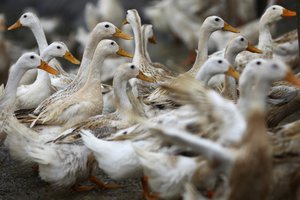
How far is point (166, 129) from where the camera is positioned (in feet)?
16.2

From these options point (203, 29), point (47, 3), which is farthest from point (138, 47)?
point (47, 3)

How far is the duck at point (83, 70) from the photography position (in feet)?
23.4

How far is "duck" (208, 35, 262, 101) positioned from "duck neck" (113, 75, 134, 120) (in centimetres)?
93

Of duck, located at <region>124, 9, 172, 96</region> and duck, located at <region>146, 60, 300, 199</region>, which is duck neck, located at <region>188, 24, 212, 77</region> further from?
duck, located at <region>146, 60, 300, 199</region>

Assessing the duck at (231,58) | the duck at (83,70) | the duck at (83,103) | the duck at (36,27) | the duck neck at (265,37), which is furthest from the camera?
the duck neck at (265,37)

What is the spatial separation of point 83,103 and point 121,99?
1.59ft

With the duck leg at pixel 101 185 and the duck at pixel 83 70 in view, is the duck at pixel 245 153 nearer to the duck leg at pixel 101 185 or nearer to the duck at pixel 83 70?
the duck leg at pixel 101 185

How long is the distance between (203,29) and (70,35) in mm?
7522

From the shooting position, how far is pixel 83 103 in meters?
6.93

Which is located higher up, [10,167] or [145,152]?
[145,152]

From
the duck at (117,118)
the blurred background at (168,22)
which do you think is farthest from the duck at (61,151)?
the blurred background at (168,22)

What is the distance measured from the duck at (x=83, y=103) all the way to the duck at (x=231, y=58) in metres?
1.09

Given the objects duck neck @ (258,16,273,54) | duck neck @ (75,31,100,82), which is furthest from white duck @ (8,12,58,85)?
duck neck @ (258,16,273,54)

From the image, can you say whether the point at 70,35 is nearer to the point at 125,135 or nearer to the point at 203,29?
the point at 203,29
